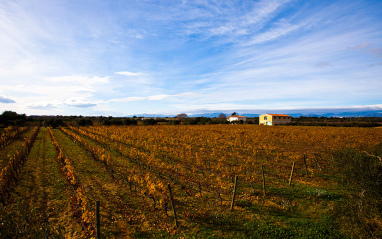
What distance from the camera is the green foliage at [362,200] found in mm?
4363

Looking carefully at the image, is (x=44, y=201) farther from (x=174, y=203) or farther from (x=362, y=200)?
(x=362, y=200)

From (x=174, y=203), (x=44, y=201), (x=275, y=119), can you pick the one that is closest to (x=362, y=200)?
(x=174, y=203)

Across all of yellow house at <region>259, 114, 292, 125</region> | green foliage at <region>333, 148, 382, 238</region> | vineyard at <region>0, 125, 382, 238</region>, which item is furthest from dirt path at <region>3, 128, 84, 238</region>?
yellow house at <region>259, 114, 292, 125</region>

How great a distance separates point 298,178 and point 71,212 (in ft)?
39.0

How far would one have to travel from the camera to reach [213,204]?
7.07 metres

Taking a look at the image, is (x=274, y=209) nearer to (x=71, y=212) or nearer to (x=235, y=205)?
(x=235, y=205)

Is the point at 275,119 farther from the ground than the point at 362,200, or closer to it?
farther from the ground

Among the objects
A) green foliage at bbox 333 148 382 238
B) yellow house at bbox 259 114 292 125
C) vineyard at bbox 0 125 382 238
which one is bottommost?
vineyard at bbox 0 125 382 238

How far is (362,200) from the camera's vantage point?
4.56 meters

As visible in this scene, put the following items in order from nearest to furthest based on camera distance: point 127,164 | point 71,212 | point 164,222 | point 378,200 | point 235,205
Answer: point 378,200
point 164,222
point 71,212
point 235,205
point 127,164

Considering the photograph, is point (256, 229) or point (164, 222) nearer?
point (256, 229)

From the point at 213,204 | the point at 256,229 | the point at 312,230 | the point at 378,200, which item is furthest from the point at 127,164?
the point at 378,200

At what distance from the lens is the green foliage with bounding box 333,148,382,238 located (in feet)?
14.3

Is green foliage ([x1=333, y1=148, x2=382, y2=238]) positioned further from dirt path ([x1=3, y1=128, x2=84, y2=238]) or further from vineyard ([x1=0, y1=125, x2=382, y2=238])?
dirt path ([x1=3, y1=128, x2=84, y2=238])
